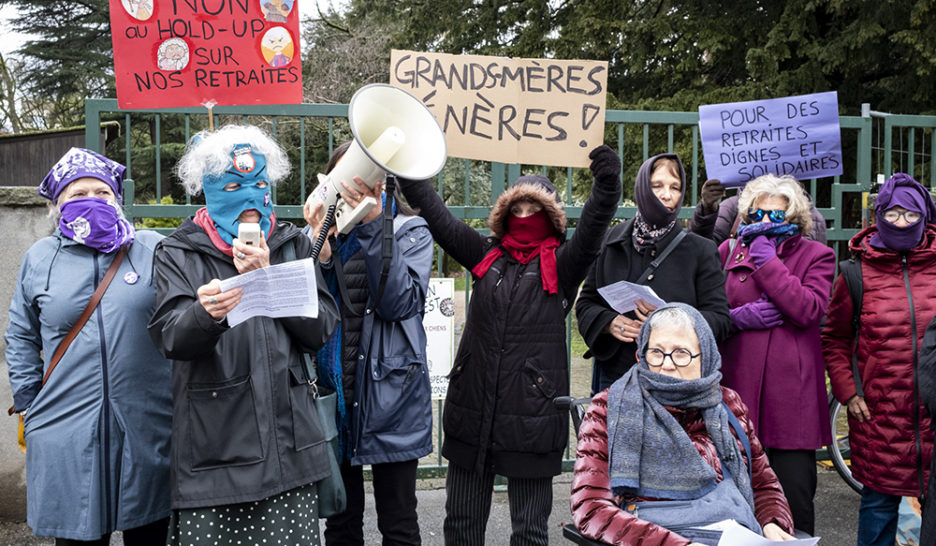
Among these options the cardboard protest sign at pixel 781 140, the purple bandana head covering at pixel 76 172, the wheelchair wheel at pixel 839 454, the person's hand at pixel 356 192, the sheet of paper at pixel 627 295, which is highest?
the cardboard protest sign at pixel 781 140

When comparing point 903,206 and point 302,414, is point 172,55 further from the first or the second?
point 903,206

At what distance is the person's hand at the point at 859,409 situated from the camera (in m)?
3.67

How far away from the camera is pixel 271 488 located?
8.28ft

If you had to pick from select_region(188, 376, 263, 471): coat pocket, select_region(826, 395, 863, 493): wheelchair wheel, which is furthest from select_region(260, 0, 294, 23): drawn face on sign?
select_region(826, 395, 863, 493): wheelchair wheel

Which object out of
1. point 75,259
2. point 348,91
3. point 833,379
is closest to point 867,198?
point 833,379

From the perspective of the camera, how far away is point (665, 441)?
2.56 m

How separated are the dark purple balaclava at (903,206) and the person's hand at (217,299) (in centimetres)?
281

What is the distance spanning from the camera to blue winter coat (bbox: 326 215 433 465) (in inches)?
120

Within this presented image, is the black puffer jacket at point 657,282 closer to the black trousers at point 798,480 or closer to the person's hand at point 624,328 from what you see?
the person's hand at point 624,328

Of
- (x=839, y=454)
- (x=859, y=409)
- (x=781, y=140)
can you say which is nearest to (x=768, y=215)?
(x=859, y=409)

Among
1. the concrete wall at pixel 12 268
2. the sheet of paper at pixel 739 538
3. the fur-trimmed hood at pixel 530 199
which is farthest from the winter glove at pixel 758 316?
the concrete wall at pixel 12 268

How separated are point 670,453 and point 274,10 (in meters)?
2.61

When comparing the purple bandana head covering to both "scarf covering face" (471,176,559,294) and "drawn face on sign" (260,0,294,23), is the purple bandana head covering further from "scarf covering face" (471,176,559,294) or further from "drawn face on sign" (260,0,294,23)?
"scarf covering face" (471,176,559,294)

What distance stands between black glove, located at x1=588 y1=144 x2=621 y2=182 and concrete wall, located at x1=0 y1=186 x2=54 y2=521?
9.91ft
